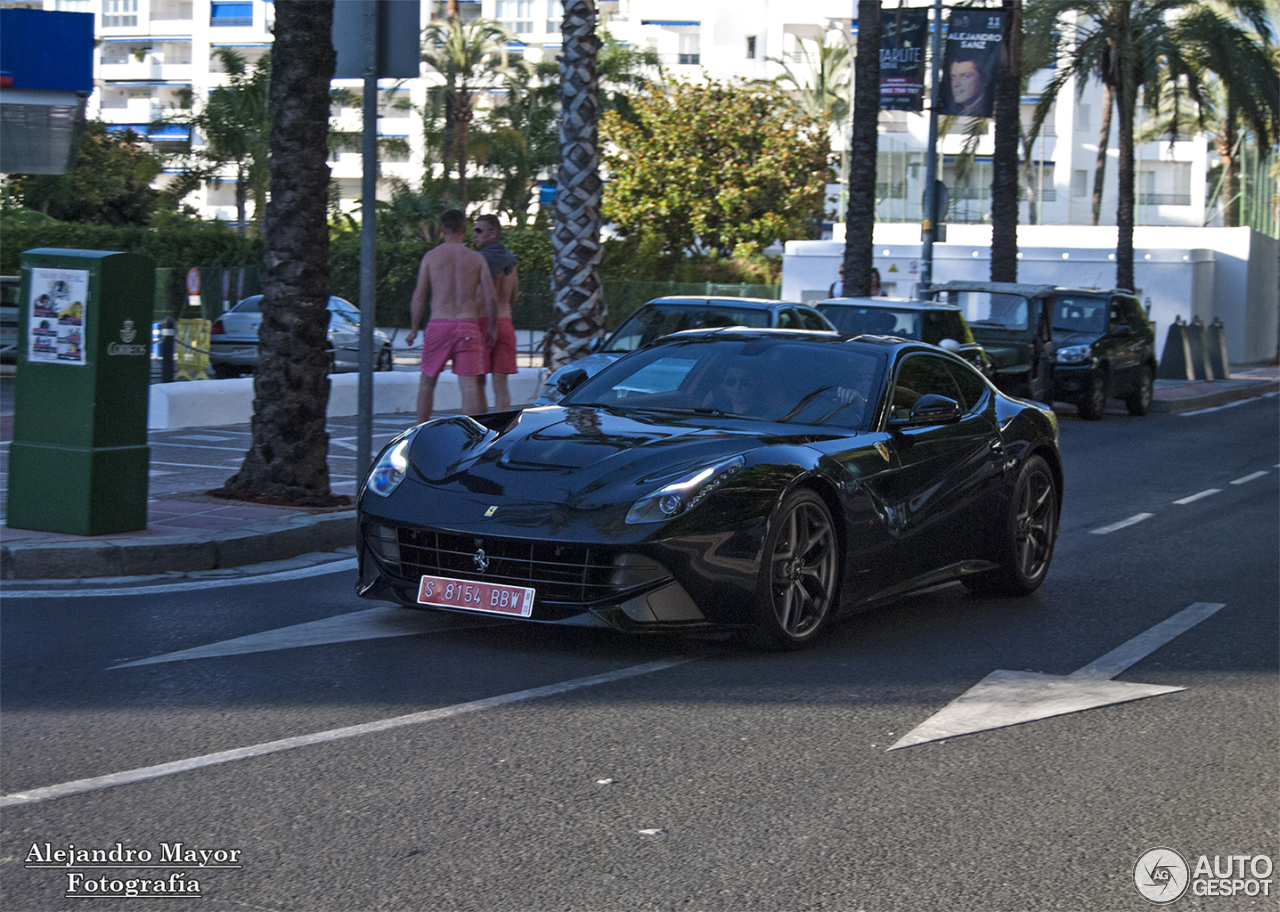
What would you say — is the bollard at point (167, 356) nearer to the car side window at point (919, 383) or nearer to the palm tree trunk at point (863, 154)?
the palm tree trunk at point (863, 154)

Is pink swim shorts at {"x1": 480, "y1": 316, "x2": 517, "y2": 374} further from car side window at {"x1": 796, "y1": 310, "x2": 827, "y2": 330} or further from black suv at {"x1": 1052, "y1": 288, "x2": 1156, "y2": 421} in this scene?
black suv at {"x1": 1052, "y1": 288, "x2": 1156, "y2": 421}

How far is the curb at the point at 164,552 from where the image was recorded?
7719mm

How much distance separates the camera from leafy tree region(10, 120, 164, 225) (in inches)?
2069

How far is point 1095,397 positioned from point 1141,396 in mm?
2131

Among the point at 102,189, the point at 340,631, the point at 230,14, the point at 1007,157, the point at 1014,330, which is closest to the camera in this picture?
the point at 340,631

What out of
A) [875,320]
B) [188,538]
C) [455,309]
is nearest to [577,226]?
[875,320]

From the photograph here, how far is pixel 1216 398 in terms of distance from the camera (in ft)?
91.1

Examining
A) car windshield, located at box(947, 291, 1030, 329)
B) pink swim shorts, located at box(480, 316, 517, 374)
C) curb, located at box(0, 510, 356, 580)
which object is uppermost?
car windshield, located at box(947, 291, 1030, 329)

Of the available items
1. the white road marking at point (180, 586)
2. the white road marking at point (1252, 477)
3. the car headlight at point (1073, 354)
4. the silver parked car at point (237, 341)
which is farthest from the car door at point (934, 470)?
the silver parked car at point (237, 341)

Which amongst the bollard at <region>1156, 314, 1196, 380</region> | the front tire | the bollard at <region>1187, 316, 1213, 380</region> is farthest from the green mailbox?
the bollard at <region>1187, 316, 1213, 380</region>

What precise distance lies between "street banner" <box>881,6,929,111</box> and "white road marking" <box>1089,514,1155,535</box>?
15083mm

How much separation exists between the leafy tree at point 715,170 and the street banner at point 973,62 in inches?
1032

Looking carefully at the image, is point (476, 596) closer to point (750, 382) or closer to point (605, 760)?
point (605, 760)

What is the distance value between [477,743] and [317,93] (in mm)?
5964
